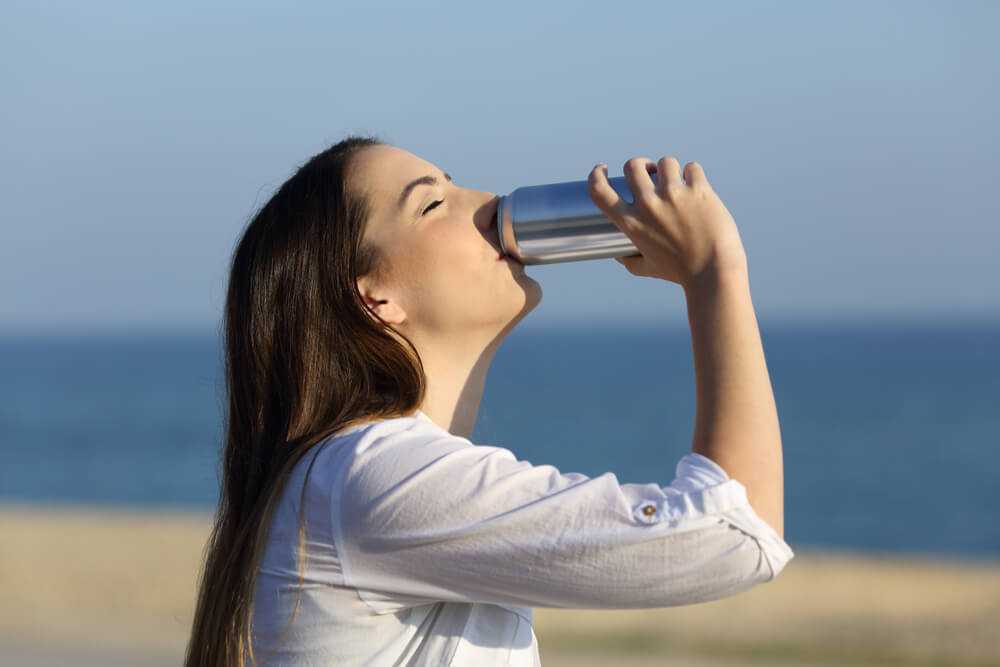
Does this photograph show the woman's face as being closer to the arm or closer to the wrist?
the arm

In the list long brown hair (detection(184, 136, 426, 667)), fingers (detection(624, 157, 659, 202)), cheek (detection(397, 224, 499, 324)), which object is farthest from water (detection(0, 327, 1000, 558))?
fingers (detection(624, 157, 659, 202))

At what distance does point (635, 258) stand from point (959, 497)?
33.6 m

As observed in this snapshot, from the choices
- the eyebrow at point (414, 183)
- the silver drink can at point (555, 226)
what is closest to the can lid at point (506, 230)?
the silver drink can at point (555, 226)

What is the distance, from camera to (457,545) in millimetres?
1302

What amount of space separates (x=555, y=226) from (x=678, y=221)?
28 centimetres

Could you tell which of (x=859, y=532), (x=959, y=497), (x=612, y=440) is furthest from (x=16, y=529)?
(x=612, y=440)

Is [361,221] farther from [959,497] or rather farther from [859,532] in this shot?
[959,497]

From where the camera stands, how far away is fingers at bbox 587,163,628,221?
5.13 feet

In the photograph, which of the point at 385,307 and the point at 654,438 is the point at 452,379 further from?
the point at 654,438

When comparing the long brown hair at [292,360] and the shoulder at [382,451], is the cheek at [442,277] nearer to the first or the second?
the long brown hair at [292,360]

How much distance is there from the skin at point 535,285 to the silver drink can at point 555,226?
40 mm

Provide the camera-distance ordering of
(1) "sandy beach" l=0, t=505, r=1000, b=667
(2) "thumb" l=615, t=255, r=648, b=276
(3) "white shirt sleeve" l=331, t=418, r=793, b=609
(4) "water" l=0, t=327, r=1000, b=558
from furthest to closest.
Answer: (4) "water" l=0, t=327, r=1000, b=558
(1) "sandy beach" l=0, t=505, r=1000, b=667
(2) "thumb" l=615, t=255, r=648, b=276
(3) "white shirt sleeve" l=331, t=418, r=793, b=609

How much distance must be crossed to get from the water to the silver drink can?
0.75 meters

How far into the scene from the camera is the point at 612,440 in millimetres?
43812
